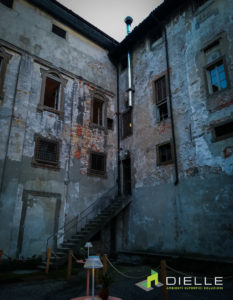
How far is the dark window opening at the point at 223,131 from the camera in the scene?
33.8 ft

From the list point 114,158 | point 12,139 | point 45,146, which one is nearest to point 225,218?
point 114,158

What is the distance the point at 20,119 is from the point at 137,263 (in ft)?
30.4

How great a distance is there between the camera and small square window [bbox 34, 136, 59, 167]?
1242cm

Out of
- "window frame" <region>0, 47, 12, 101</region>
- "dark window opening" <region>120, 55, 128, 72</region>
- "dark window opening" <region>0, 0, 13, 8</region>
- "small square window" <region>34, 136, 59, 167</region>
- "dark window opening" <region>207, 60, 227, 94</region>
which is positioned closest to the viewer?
"dark window opening" <region>207, 60, 227, 94</region>

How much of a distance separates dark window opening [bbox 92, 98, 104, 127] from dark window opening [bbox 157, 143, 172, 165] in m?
4.58

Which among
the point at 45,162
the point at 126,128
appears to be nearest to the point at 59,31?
the point at 126,128

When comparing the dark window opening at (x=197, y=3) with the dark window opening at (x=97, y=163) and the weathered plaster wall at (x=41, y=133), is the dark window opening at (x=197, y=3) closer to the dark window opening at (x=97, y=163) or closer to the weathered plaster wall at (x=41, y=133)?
the weathered plaster wall at (x=41, y=133)

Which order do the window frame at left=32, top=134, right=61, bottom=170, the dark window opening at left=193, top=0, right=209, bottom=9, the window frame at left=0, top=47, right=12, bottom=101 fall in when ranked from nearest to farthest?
1. the window frame at left=0, top=47, right=12, bottom=101
2. the window frame at left=32, top=134, right=61, bottom=170
3. the dark window opening at left=193, top=0, right=209, bottom=9

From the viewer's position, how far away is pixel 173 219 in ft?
37.9

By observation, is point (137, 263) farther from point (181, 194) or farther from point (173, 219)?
point (181, 194)

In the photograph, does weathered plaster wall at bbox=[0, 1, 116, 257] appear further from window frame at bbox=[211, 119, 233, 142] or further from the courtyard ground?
window frame at bbox=[211, 119, 233, 142]

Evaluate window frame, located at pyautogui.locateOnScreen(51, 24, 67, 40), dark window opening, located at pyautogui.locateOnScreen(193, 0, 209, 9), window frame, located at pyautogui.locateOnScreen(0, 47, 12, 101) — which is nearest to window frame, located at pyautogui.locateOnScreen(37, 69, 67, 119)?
window frame, located at pyautogui.locateOnScreen(0, 47, 12, 101)

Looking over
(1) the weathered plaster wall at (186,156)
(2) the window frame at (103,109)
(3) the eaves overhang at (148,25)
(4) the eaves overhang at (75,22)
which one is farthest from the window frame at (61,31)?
(1) the weathered plaster wall at (186,156)

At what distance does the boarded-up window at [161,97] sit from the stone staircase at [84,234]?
5338mm
